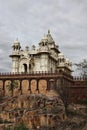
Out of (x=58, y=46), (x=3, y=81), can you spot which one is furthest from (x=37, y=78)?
(x=58, y=46)

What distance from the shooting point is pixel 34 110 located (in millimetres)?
58312

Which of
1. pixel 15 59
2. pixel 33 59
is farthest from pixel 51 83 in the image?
pixel 15 59

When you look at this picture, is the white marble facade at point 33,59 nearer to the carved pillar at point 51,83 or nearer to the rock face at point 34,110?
the carved pillar at point 51,83

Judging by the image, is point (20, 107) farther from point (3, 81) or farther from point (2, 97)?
point (3, 81)

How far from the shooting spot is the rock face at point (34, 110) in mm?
56281

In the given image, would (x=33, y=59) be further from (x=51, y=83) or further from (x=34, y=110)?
(x=34, y=110)

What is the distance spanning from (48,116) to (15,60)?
979 inches

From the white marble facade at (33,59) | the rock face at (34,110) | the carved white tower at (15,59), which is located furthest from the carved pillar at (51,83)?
the carved white tower at (15,59)

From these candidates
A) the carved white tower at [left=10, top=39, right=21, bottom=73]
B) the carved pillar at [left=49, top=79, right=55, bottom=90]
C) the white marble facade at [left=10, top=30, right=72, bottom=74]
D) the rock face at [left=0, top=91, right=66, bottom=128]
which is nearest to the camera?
the rock face at [left=0, top=91, right=66, bottom=128]

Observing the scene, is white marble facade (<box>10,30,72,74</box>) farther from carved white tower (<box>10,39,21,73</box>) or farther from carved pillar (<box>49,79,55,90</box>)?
carved pillar (<box>49,79,55,90</box>)

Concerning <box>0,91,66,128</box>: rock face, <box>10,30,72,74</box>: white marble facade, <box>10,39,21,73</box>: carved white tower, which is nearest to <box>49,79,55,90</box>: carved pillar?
<box>0,91,66,128</box>: rock face

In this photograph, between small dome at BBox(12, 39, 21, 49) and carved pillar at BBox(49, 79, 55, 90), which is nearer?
carved pillar at BBox(49, 79, 55, 90)

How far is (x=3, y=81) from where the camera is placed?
7288 centimetres

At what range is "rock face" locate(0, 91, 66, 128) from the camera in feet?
185
